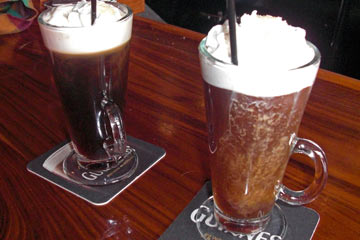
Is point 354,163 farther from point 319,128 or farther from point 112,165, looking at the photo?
point 112,165

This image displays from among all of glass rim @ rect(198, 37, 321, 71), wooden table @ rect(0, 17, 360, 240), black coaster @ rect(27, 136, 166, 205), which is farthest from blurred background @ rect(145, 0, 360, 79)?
glass rim @ rect(198, 37, 321, 71)

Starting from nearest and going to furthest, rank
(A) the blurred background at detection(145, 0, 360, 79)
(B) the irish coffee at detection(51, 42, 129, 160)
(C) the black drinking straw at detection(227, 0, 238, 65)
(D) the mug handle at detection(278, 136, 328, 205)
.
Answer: (C) the black drinking straw at detection(227, 0, 238, 65), (D) the mug handle at detection(278, 136, 328, 205), (B) the irish coffee at detection(51, 42, 129, 160), (A) the blurred background at detection(145, 0, 360, 79)

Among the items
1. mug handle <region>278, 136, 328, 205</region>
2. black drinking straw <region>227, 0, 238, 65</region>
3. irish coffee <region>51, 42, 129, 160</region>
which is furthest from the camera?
irish coffee <region>51, 42, 129, 160</region>

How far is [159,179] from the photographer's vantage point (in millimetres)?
745

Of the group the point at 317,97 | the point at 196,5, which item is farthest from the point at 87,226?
the point at 196,5

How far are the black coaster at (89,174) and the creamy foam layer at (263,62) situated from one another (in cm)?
29

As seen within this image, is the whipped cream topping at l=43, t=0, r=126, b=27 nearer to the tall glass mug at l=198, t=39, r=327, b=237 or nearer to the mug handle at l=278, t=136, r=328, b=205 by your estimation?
the tall glass mug at l=198, t=39, r=327, b=237

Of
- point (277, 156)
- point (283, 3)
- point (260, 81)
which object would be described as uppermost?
point (260, 81)

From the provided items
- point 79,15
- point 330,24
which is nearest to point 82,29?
point 79,15

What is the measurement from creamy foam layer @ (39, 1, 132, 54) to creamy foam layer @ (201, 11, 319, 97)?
216 mm

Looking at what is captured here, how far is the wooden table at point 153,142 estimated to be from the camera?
65 cm

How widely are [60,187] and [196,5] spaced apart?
8.82 feet

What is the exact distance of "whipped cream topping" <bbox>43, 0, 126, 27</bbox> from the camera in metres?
0.69

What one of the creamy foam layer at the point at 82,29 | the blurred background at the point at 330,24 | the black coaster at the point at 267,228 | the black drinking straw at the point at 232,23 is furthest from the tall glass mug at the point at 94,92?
the blurred background at the point at 330,24
